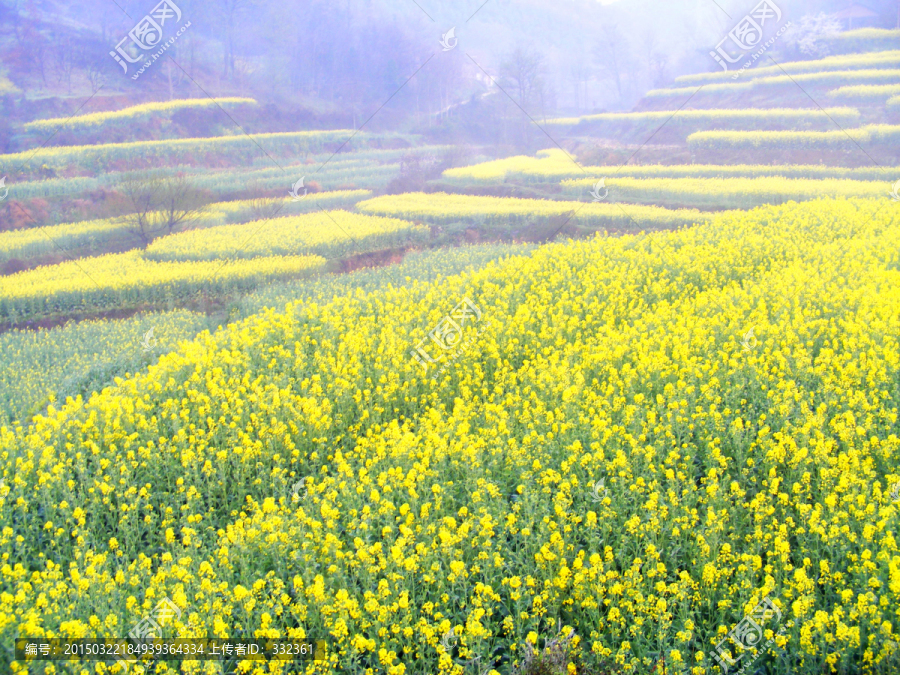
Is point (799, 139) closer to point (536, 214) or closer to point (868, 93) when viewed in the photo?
point (868, 93)

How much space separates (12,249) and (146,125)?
20102mm

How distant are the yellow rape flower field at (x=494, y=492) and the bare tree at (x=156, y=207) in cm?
1699

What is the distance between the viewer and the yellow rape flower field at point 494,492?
Answer: 330cm

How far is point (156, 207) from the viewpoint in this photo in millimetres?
22641

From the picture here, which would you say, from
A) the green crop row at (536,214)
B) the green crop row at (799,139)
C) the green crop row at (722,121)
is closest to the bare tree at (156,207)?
the green crop row at (536,214)

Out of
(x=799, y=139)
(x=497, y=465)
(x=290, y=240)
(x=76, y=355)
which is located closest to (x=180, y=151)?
(x=290, y=240)

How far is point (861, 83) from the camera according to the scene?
36625mm

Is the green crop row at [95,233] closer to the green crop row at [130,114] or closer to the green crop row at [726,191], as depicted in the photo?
the green crop row at [130,114]

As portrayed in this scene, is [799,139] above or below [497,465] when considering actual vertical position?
above

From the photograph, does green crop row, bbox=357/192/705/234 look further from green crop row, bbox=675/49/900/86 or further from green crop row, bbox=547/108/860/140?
green crop row, bbox=675/49/900/86

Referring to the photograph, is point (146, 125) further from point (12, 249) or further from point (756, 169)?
point (756, 169)

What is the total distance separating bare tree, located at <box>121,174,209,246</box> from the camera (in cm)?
2205

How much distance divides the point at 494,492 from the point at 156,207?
2301cm

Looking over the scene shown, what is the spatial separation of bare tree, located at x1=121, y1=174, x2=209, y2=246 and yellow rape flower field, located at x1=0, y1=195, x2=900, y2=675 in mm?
16993
